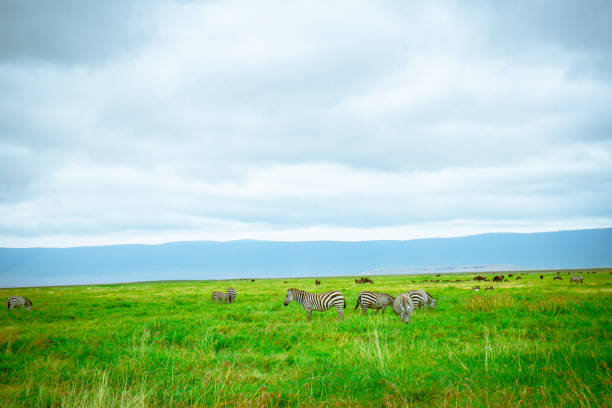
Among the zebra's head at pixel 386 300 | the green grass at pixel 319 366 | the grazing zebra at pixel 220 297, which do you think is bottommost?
the grazing zebra at pixel 220 297

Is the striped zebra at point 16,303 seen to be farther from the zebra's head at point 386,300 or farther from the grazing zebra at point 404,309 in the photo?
the grazing zebra at point 404,309

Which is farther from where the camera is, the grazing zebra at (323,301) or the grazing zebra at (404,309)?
the grazing zebra at (323,301)

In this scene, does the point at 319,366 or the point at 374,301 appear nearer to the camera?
the point at 319,366

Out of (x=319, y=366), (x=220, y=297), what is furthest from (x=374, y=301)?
(x=220, y=297)

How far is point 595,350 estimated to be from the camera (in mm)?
8094

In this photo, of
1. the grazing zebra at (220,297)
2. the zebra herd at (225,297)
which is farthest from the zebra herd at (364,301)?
the grazing zebra at (220,297)

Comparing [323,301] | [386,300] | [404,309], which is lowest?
[386,300]

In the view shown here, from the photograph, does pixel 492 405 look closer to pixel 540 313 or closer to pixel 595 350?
pixel 595 350

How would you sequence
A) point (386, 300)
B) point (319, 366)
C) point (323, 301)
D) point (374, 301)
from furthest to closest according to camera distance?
point (386, 300), point (374, 301), point (323, 301), point (319, 366)

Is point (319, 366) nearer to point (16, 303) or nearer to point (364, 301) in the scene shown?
point (364, 301)

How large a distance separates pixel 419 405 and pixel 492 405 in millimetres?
1127

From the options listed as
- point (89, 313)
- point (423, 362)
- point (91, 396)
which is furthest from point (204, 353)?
point (89, 313)

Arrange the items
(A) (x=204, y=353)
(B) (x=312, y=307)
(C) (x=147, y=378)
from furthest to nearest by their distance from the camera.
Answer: (B) (x=312, y=307) → (A) (x=204, y=353) → (C) (x=147, y=378)

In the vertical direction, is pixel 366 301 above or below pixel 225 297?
above
